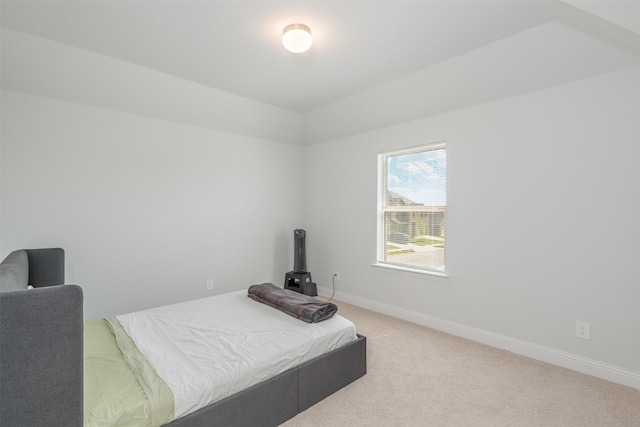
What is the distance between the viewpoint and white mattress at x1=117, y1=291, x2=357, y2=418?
1.59 metres

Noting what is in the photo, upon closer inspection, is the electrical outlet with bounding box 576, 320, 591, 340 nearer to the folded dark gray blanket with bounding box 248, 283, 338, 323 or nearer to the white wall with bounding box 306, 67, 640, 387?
the white wall with bounding box 306, 67, 640, 387

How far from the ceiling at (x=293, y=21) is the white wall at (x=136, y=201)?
822mm

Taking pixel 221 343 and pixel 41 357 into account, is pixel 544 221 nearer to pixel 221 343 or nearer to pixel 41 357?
pixel 221 343

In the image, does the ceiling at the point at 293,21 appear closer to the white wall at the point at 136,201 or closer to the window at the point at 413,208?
the white wall at the point at 136,201

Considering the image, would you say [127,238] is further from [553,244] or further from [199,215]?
[553,244]

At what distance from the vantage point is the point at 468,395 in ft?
7.00

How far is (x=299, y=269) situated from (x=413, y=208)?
185 centimetres

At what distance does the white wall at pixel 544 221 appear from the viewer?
90.6 inches

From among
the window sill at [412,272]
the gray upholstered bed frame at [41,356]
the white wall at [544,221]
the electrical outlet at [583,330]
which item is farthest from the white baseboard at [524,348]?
the gray upholstered bed frame at [41,356]

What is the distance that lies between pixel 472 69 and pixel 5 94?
4.09 meters

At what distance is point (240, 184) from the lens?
13.9 feet

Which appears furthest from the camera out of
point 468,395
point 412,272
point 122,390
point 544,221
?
point 412,272

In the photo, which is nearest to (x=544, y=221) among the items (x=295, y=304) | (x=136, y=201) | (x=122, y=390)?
(x=295, y=304)

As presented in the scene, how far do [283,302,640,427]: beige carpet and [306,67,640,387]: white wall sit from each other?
1.02 feet
